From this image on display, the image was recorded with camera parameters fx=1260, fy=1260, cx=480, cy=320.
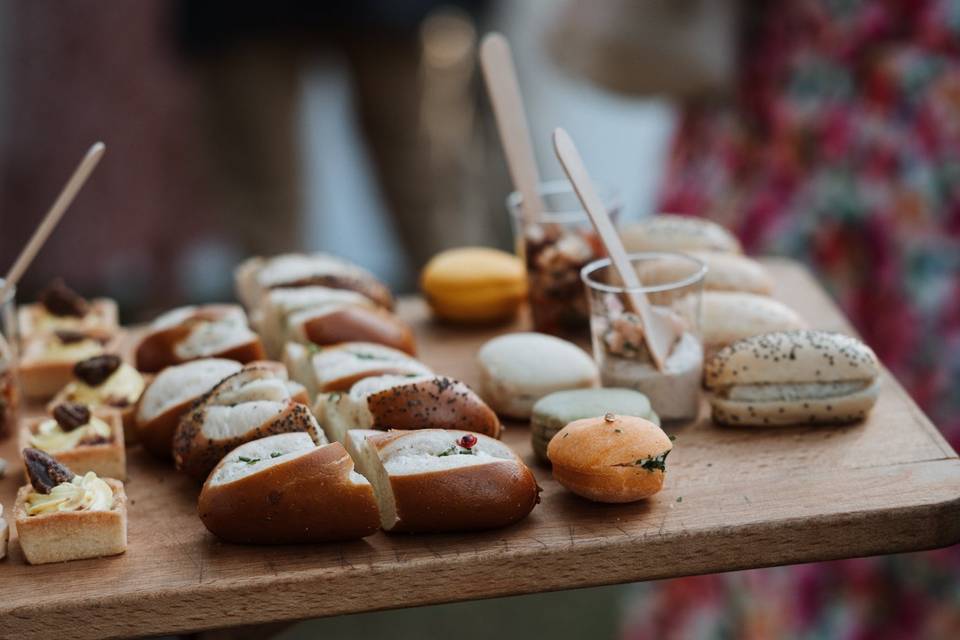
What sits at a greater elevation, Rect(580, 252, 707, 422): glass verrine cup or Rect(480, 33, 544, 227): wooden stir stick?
Rect(480, 33, 544, 227): wooden stir stick

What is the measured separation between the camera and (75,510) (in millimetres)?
1146

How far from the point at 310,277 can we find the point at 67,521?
1.98ft

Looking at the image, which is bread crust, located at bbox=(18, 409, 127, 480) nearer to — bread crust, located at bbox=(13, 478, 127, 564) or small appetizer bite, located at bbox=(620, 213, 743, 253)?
bread crust, located at bbox=(13, 478, 127, 564)

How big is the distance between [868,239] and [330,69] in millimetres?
2221

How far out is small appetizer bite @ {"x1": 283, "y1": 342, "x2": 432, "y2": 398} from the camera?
1.37 m

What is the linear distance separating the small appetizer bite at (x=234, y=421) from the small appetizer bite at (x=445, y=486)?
0.34 ft

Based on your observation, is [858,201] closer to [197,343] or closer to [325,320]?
[325,320]

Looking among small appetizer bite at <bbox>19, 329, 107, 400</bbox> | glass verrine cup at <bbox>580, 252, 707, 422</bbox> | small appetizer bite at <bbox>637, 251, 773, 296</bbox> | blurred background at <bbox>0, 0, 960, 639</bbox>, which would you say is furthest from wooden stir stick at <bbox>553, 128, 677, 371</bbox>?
small appetizer bite at <bbox>19, 329, 107, 400</bbox>

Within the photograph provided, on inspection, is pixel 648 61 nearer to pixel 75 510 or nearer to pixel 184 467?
pixel 184 467

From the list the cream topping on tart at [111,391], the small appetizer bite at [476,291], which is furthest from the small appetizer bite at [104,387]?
the small appetizer bite at [476,291]

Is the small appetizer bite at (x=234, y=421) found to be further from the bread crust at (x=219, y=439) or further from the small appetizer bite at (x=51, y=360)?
the small appetizer bite at (x=51, y=360)

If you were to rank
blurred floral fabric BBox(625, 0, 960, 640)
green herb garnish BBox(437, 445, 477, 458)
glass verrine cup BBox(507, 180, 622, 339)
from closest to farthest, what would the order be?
green herb garnish BBox(437, 445, 477, 458) → glass verrine cup BBox(507, 180, 622, 339) → blurred floral fabric BBox(625, 0, 960, 640)

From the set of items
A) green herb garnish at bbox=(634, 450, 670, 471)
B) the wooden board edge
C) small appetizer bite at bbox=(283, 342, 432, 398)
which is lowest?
the wooden board edge

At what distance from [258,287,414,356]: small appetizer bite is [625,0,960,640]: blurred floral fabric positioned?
867mm
